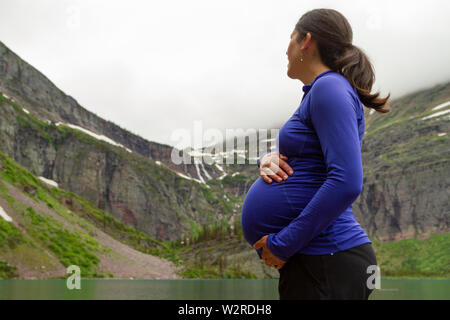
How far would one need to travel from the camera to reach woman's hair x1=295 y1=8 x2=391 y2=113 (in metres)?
2.70

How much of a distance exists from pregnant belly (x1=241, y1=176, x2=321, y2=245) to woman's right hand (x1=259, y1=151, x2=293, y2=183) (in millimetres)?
37

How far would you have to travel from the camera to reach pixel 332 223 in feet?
8.07

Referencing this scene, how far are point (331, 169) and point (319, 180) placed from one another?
20 centimetres

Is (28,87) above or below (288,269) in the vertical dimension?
above

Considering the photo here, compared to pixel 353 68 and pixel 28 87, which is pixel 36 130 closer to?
pixel 28 87

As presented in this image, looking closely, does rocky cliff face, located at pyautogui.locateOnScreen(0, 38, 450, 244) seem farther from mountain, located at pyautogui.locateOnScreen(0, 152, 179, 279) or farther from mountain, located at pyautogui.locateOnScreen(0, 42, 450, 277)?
mountain, located at pyautogui.locateOnScreen(0, 152, 179, 279)

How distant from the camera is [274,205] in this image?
2.65m

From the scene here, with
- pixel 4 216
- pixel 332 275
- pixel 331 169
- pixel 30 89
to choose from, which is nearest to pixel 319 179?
pixel 331 169

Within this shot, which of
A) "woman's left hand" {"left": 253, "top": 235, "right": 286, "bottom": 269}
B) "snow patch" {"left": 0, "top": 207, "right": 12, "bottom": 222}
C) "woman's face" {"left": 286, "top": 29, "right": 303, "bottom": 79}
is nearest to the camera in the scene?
"woman's left hand" {"left": 253, "top": 235, "right": 286, "bottom": 269}

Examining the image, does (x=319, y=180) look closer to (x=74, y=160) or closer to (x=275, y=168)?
(x=275, y=168)

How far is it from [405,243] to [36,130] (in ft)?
535

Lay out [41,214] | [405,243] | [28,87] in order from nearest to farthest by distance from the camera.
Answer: [41,214] → [28,87] → [405,243]

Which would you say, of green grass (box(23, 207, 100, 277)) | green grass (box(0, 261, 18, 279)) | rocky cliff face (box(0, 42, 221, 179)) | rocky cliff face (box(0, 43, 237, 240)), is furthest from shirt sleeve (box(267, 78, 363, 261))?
rocky cliff face (box(0, 42, 221, 179))
